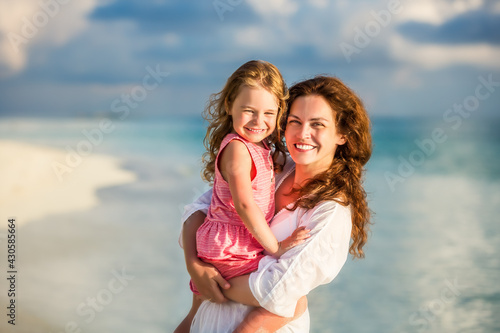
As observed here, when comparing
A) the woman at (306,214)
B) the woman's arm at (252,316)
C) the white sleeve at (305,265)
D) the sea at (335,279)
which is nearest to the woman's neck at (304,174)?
the woman at (306,214)

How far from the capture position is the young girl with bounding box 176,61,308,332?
248cm

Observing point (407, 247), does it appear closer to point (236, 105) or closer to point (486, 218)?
point (486, 218)

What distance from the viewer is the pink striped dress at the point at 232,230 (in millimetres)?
2561

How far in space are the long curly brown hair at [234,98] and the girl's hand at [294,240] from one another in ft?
1.58

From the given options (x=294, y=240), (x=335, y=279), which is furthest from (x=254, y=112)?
(x=335, y=279)

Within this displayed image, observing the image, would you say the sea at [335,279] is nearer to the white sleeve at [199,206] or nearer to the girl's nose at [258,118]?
the white sleeve at [199,206]

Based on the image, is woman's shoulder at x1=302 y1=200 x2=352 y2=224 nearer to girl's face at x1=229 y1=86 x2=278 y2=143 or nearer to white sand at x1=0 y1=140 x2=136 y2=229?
girl's face at x1=229 y1=86 x2=278 y2=143

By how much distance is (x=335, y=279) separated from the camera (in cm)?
837

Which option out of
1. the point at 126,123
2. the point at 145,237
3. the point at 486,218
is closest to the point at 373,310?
the point at 145,237

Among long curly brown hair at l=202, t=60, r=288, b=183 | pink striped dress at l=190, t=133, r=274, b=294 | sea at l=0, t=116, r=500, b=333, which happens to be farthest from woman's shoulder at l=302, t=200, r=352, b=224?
sea at l=0, t=116, r=500, b=333

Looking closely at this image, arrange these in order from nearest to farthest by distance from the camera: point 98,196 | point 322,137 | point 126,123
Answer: point 322,137 → point 98,196 → point 126,123

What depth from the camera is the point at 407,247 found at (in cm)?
1008

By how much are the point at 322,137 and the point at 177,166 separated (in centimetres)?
1648

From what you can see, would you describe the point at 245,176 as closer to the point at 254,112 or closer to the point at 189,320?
the point at 254,112
